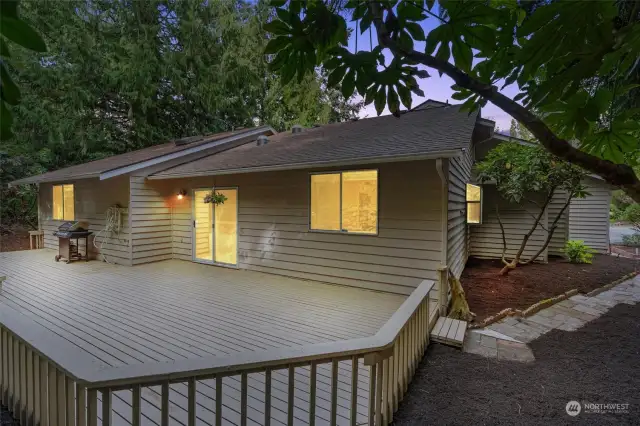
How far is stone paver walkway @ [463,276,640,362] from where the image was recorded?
3.73 metres

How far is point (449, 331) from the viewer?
396 centimetres

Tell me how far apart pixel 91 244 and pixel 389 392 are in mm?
8862

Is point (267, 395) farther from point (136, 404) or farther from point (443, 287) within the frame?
point (443, 287)

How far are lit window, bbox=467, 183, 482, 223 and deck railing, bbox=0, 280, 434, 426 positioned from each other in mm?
5725

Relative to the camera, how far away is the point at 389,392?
2.47m

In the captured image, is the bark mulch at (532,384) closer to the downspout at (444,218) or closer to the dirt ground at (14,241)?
the downspout at (444,218)

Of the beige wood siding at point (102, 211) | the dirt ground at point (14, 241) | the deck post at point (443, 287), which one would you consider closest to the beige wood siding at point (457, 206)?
the deck post at point (443, 287)

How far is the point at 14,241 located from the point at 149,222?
8.19 meters

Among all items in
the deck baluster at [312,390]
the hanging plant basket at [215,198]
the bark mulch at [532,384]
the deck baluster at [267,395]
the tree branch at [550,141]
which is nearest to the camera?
the tree branch at [550,141]

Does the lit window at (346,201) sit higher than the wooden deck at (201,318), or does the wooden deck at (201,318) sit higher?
the lit window at (346,201)

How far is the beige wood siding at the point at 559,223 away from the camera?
843 centimetres

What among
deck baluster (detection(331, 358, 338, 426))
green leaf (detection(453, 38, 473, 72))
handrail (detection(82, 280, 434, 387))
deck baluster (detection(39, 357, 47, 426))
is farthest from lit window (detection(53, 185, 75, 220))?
green leaf (detection(453, 38, 473, 72))

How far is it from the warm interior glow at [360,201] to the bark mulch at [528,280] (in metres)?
2.15

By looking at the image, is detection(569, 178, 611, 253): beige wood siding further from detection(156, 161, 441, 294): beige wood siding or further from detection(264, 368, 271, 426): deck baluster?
detection(264, 368, 271, 426): deck baluster
